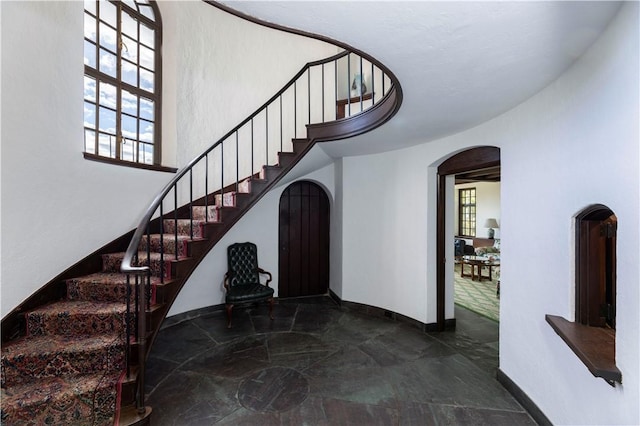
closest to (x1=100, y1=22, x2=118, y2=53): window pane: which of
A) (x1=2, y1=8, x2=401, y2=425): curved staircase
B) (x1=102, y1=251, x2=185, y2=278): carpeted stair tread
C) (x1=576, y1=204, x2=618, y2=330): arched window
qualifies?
(x1=2, y1=8, x2=401, y2=425): curved staircase

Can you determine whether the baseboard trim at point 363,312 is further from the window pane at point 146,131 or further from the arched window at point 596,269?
the window pane at point 146,131

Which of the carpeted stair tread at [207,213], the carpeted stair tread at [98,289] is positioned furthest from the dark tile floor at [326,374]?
the carpeted stair tread at [207,213]

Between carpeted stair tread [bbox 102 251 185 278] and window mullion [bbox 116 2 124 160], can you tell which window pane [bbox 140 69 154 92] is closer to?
window mullion [bbox 116 2 124 160]

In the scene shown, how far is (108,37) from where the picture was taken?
127 inches

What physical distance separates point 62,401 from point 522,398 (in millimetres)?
3326

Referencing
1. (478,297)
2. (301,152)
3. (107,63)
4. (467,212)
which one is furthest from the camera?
(467,212)

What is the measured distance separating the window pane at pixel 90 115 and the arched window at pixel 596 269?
4.36m

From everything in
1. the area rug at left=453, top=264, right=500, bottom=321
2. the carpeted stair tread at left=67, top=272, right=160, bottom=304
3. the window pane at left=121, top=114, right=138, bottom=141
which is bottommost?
the area rug at left=453, top=264, right=500, bottom=321

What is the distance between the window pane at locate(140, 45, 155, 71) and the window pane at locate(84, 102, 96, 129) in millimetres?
954

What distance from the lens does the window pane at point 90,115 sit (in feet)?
9.87

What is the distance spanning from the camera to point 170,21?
3.78 meters

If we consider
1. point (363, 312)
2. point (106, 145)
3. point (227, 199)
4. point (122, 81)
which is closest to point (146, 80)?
point (122, 81)

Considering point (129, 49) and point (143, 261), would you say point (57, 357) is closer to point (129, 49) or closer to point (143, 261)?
point (143, 261)

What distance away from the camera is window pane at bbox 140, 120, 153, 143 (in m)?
3.62
